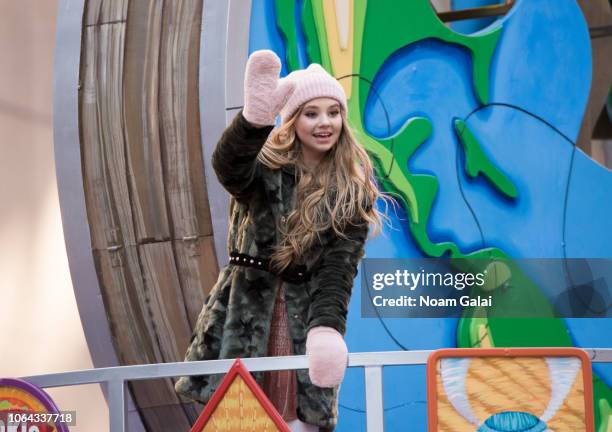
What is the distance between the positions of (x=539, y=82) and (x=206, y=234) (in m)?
1.35

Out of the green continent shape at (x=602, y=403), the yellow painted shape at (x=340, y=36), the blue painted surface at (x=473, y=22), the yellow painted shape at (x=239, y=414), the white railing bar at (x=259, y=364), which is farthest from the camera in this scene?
the blue painted surface at (x=473, y=22)

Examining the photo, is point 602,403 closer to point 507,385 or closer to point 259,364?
point 507,385

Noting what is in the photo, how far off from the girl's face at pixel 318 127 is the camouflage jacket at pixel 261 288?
81mm

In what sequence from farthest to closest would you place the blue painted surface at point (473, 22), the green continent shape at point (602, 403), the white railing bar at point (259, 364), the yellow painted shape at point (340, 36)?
the blue painted surface at point (473, 22) < the yellow painted shape at point (340, 36) < the green continent shape at point (602, 403) < the white railing bar at point (259, 364)

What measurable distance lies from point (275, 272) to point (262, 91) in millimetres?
393

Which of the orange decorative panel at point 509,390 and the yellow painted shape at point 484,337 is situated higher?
the yellow painted shape at point 484,337

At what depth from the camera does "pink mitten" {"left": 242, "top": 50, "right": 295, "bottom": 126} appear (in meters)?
1.97

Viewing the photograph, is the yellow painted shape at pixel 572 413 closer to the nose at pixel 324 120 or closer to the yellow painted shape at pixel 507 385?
the yellow painted shape at pixel 507 385

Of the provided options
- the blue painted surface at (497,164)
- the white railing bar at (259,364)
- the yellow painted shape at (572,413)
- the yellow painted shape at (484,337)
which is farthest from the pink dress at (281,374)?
the yellow painted shape at (484,337)

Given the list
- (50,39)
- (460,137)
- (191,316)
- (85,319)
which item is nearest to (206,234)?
(191,316)

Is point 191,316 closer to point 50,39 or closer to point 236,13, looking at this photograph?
point 236,13

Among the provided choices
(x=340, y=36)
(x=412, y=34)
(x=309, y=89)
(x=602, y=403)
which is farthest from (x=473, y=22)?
(x=309, y=89)

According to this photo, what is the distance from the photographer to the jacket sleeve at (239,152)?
199cm

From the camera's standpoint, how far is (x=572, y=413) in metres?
1.92
